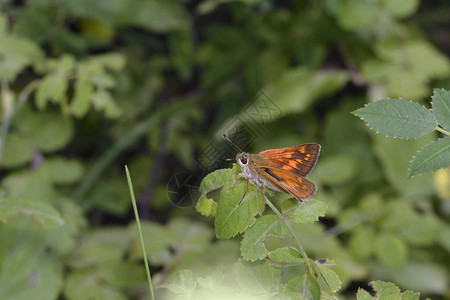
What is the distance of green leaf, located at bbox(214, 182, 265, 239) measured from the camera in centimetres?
111

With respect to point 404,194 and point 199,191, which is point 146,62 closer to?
point 404,194

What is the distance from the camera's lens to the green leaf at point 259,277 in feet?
3.60

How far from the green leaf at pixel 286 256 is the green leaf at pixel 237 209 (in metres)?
0.07

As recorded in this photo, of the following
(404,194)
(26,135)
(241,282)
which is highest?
(241,282)

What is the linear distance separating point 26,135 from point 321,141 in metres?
1.51

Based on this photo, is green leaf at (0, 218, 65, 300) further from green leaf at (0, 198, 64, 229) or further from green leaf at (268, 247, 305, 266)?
green leaf at (268, 247, 305, 266)

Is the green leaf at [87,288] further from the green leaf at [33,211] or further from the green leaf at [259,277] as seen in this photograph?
the green leaf at [259,277]

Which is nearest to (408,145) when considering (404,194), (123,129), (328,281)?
(404,194)

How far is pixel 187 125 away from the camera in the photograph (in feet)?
10.5

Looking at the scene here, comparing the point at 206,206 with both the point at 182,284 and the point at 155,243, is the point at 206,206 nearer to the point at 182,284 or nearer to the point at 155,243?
the point at 182,284

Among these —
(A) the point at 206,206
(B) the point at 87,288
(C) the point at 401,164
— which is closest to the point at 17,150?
(B) the point at 87,288

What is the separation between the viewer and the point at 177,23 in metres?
3.05

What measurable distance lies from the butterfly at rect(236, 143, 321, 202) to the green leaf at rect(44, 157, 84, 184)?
→ 5.04 ft

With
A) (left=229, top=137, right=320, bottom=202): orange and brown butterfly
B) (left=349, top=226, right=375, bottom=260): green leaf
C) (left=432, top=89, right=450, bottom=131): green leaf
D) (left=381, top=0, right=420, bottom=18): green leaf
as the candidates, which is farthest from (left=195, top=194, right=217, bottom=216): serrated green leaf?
(left=381, top=0, right=420, bottom=18): green leaf
